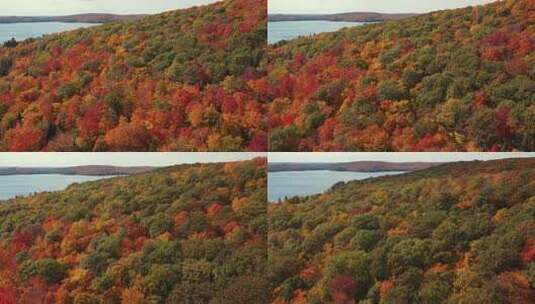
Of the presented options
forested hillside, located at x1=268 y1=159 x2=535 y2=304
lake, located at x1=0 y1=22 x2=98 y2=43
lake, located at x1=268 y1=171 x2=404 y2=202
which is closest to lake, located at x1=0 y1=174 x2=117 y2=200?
lake, located at x1=0 y1=22 x2=98 y2=43

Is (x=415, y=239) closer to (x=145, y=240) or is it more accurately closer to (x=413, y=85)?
(x=413, y=85)

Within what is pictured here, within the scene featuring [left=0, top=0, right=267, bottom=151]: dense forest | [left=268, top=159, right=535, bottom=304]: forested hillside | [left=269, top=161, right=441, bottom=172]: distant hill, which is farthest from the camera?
[left=0, top=0, right=267, bottom=151]: dense forest

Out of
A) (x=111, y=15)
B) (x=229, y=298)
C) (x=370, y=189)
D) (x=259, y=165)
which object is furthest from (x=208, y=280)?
(x=111, y=15)

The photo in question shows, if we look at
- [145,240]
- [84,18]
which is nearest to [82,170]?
[145,240]

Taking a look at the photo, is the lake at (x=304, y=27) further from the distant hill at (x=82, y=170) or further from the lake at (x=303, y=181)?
the distant hill at (x=82, y=170)

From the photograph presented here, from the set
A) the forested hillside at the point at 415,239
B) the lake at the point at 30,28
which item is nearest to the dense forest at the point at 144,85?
the lake at the point at 30,28

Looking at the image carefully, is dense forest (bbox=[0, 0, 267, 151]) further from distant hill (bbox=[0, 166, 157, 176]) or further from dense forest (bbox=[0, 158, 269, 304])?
dense forest (bbox=[0, 158, 269, 304])

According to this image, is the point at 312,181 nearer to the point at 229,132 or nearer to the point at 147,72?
the point at 229,132
